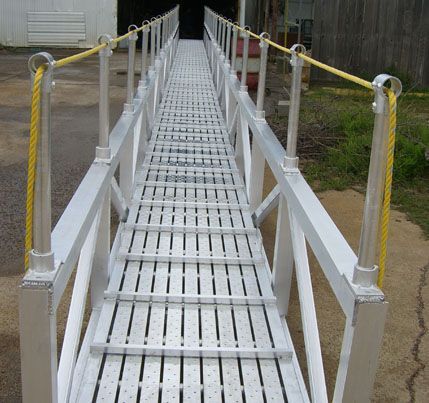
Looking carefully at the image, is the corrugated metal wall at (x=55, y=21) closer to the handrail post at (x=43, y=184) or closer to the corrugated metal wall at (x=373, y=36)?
the corrugated metal wall at (x=373, y=36)

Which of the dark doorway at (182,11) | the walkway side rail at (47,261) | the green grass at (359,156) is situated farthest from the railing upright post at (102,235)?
the dark doorway at (182,11)

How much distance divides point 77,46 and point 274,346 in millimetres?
20630

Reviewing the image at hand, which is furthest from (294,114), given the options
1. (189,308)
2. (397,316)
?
(397,316)

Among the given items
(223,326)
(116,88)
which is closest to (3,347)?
(223,326)

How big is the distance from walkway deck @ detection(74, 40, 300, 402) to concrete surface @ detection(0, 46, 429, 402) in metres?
0.63

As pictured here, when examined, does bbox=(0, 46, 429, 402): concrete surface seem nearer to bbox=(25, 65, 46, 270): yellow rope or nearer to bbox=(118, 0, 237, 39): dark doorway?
bbox=(25, 65, 46, 270): yellow rope

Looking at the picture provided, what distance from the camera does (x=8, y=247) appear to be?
5.31 meters

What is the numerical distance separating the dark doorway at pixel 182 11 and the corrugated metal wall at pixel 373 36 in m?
11.3

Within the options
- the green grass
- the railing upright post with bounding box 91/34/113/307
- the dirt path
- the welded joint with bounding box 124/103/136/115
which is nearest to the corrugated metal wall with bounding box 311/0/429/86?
the green grass

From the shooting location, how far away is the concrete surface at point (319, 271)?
377cm

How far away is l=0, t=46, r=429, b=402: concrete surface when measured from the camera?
3.77 m

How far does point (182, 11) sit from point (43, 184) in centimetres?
2853

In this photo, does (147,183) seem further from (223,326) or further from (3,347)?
(223,326)

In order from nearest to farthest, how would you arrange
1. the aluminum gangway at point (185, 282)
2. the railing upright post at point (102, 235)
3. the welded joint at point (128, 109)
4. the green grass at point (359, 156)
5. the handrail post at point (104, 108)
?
the aluminum gangway at point (185, 282), the railing upright post at point (102, 235), the handrail post at point (104, 108), the welded joint at point (128, 109), the green grass at point (359, 156)
